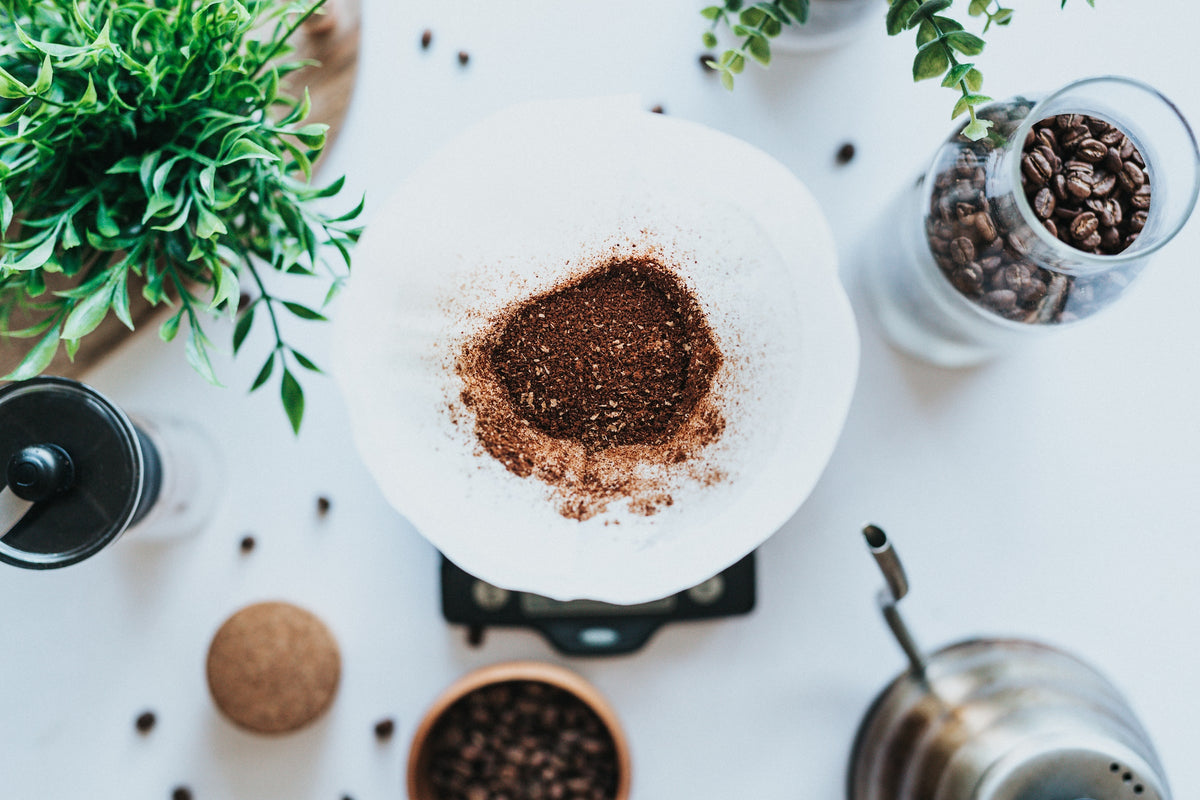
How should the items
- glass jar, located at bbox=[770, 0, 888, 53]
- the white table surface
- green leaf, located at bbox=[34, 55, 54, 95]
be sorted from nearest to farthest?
1. green leaf, located at bbox=[34, 55, 54, 95]
2. glass jar, located at bbox=[770, 0, 888, 53]
3. the white table surface

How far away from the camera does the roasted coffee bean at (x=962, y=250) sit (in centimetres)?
65

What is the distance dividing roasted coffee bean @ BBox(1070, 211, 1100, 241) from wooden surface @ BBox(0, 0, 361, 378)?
62 centimetres

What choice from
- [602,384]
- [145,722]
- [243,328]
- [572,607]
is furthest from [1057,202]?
[145,722]

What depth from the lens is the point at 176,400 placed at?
2.68 ft

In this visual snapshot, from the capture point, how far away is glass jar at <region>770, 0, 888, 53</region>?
72cm

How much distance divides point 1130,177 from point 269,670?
83cm

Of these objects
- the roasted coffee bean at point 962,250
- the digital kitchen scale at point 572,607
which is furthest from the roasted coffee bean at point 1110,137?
the digital kitchen scale at point 572,607

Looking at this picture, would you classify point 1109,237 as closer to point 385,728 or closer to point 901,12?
point 901,12

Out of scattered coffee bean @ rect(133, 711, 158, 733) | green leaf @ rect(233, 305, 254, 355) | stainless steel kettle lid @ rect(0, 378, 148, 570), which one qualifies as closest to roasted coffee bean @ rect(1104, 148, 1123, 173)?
green leaf @ rect(233, 305, 254, 355)

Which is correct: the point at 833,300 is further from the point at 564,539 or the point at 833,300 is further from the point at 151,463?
the point at 151,463

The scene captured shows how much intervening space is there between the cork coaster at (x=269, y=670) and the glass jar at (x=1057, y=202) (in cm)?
65

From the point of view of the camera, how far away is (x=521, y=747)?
2.67 feet

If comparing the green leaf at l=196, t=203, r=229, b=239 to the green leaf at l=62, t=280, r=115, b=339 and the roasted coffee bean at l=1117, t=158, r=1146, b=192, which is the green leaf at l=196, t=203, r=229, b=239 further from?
the roasted coffee bean at l=1117, t=158, r=1146, b=192

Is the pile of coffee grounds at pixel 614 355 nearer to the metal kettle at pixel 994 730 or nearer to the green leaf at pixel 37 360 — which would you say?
the metal kettle at pixel 994 730
